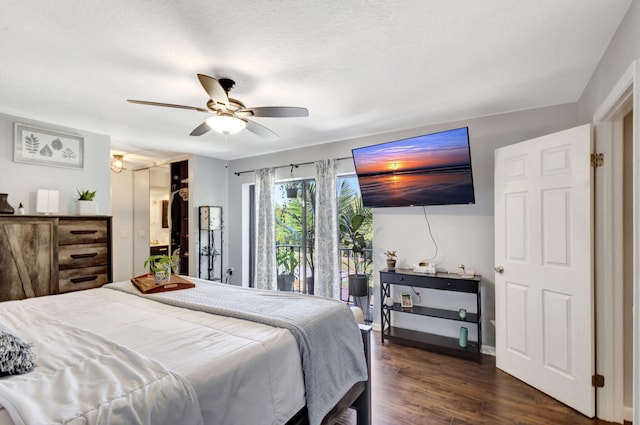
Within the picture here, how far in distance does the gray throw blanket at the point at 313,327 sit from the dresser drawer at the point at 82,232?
5.52 ft

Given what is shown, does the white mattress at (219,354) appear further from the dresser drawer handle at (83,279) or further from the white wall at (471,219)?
the white wall at (471,219)

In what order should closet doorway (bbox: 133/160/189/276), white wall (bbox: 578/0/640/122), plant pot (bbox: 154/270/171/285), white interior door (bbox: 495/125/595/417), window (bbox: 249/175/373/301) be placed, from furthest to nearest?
closet doorway (bbox: 133/160/189/276)
window (bbox: 249/175/373/301)
plant pot (bbox: 154/270/171/285)
white interior door (bbox: 495/125/595/417)
white wall (bbox: 578/0/640/122)

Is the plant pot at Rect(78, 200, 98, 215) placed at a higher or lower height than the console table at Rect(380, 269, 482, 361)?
higher

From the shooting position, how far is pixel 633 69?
1482 millimetres

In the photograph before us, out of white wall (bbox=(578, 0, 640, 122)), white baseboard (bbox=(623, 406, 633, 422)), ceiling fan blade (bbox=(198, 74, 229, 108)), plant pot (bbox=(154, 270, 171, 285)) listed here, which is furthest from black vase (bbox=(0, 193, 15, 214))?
white baseboard (bbox=(623, 406, 633, 422))

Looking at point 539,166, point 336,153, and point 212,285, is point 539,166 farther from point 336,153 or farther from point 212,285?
point 212,285

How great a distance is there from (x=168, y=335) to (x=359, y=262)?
3194 mm

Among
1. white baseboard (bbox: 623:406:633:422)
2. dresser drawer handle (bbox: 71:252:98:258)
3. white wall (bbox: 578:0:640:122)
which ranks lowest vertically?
white baseboard (bbox: 623:406:633:422)

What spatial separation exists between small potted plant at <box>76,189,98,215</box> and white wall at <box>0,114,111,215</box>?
0.14 m

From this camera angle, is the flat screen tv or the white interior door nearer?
the white interior door

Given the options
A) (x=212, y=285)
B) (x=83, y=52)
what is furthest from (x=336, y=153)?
(x=83, y=52)

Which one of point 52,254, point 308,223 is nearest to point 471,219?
point 308,223

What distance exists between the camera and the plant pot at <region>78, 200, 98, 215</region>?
3.55 meters

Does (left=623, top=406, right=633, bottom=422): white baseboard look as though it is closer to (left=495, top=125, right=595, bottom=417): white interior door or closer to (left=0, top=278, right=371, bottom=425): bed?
(left=495, top=125, right=595, bottom=417): white interior door
